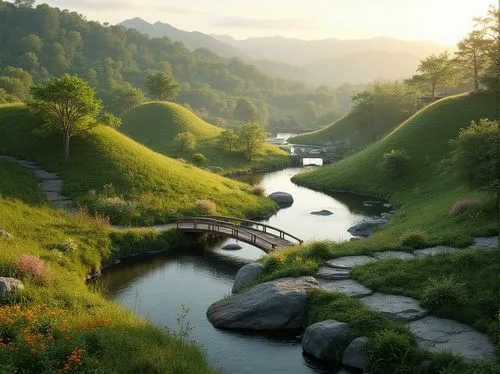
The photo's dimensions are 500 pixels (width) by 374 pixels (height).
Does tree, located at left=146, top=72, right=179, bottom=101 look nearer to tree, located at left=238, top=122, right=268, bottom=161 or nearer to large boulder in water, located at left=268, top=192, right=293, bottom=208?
tree, located at left=238, top=122, right=268, bottom=161

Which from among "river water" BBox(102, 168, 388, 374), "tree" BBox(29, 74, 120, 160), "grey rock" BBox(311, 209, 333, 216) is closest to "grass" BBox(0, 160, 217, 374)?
"river water" BBox(102, 168, 388, 374)

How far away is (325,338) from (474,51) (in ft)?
259

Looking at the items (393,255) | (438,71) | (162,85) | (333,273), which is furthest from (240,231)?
(162,85)

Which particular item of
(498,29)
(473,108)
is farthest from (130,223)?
(498,29)

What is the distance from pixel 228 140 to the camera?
359 feet

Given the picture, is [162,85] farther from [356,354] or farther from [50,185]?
[356,354]

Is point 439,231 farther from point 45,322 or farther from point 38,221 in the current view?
point 38,221

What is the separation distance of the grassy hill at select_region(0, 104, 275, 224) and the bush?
21056 mm

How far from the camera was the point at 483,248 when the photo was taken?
1244 inches

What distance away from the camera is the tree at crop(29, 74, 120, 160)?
5688cm

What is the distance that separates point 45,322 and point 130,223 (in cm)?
2735

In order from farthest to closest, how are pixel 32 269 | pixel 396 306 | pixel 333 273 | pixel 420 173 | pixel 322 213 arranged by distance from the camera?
pixel 420 173 < pixel 322 213 < pixel 333 273 < pixel 32 269 < pixel 396 306

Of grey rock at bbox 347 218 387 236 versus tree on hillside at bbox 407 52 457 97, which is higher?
tree on hillside at bbox 407 52 457 97

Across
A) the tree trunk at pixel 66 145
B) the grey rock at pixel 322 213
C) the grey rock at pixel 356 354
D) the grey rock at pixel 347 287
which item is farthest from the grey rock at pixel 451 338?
the tree trunk at pixel 66 145
